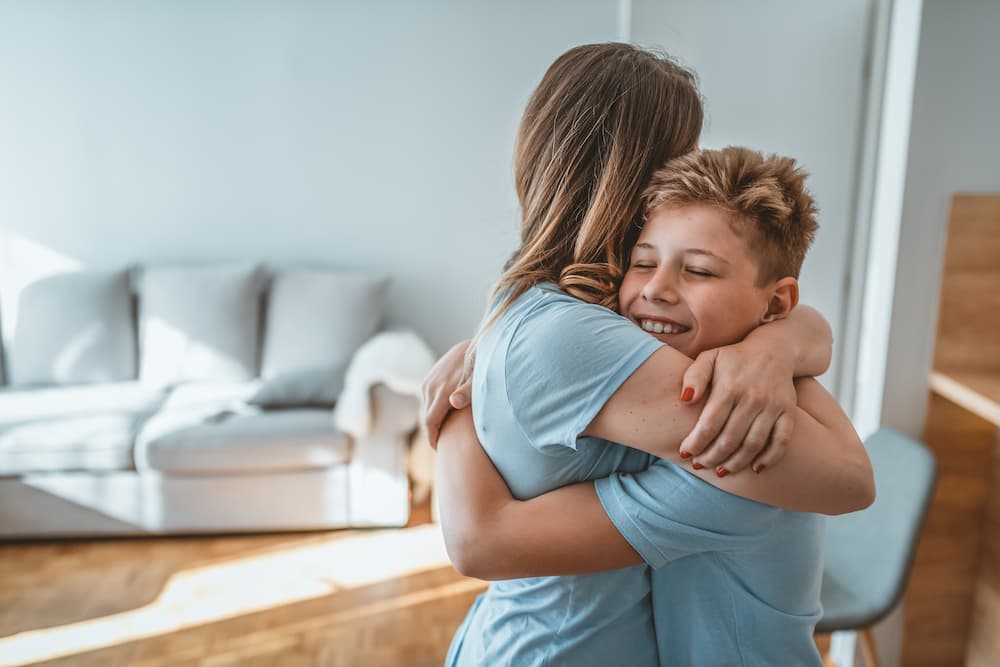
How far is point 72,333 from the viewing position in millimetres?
3629

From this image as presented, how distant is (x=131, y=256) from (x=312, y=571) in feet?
6.82

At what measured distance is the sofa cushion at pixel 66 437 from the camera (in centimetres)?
310

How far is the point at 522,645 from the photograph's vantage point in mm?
843

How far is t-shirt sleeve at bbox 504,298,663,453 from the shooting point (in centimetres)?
72

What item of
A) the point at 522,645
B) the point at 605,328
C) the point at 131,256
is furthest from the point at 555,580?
the point at 131,256

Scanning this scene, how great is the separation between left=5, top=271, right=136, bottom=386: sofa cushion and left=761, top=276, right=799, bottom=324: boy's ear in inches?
138

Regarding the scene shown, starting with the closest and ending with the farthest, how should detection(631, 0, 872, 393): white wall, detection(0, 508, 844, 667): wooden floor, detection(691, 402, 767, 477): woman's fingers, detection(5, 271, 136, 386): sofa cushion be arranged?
detection(691, 402, 767, 477): woman's fingers < detection(0, 508, 844, 667): wooden floor < detection(631, 0, 872, 393): white wall < detection(5, 271, 136, 386): sofa cushion

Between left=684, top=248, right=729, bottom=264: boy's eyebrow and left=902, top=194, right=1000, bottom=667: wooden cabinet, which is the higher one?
left=684, top=248, right=729, bottom=264: boy's eyebrow

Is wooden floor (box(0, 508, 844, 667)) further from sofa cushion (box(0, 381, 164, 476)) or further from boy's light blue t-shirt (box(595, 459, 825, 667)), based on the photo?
boy's light blue t-shirt (box(595, 459, 825, 667))

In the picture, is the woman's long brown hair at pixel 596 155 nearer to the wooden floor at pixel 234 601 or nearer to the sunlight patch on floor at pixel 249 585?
the wooden floor at pixel 234 601

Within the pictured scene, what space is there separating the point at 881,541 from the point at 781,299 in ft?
3.72

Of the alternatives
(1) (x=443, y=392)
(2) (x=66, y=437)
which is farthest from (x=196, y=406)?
(1) (x=443, y=392)

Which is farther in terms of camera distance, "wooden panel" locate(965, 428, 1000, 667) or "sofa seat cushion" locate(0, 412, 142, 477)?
"sofa seat cushion" locate(0, 412, 142, 477)

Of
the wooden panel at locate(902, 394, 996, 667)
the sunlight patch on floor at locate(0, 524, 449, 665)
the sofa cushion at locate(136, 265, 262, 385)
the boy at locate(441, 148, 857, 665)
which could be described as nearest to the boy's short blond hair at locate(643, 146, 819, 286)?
the boy at locate(441, 148, 857, 665)
